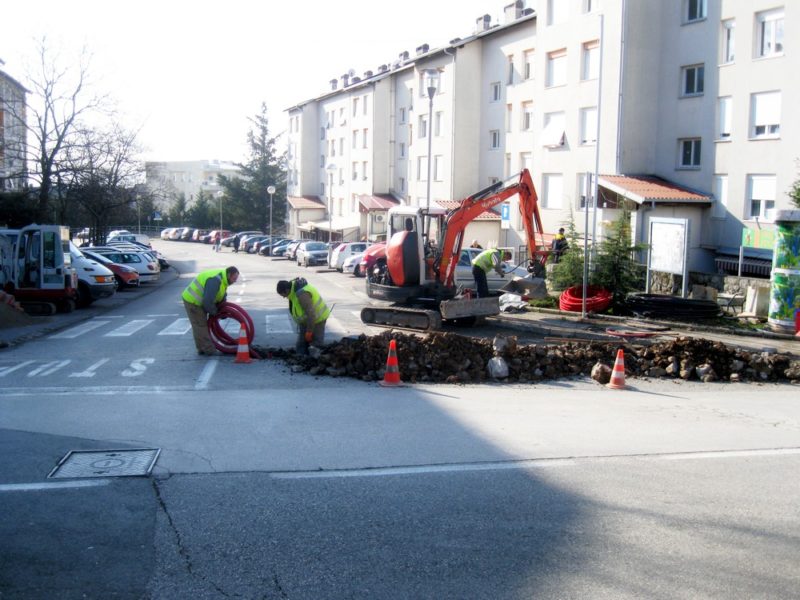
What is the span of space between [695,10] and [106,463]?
3024 centimetres

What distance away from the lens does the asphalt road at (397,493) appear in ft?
17.1

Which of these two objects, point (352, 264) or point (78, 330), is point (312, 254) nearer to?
point (352, 264)

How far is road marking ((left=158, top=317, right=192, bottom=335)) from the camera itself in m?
19.1

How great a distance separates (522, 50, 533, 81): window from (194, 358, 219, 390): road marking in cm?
3228

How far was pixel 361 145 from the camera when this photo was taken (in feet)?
217

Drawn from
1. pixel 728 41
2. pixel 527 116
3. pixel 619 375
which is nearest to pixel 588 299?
pixel 619 375

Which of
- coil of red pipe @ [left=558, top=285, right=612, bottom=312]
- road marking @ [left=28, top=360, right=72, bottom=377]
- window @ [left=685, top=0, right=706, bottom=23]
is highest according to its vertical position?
window @ [left=685, top=0, right=706, bottom=23]

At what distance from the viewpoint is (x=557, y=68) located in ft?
122

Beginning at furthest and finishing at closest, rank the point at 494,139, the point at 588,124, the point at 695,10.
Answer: the point at 494,139 < the point at 588,124 < the point at 695,10

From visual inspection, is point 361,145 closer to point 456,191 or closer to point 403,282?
point 456,191

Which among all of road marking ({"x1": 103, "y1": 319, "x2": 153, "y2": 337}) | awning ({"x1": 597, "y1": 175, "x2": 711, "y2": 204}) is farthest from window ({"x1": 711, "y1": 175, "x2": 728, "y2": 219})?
road marking ({"x1": 103, "y1": 319, "x2": 153, "y2": 337})

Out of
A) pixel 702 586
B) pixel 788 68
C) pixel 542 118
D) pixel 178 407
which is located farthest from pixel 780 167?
pixel 702 586

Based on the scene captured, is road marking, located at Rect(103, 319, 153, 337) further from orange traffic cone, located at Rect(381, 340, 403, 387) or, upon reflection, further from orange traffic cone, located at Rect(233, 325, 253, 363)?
orange traffic cone, located at Rect(381, 340, 403, 387)

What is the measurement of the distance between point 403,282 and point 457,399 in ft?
27.4
